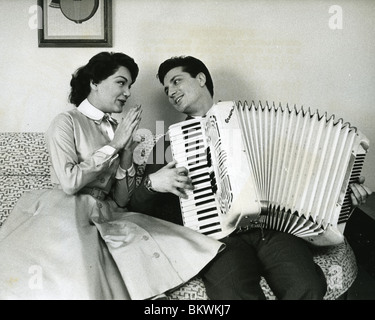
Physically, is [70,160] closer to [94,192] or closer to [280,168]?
[94,192]

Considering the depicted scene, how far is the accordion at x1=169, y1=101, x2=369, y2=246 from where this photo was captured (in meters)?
1.45

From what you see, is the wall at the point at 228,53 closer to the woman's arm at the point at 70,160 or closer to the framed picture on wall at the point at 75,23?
the framed picture on wall at the point at 75,23

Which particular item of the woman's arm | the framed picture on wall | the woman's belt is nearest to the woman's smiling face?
the woman's arm

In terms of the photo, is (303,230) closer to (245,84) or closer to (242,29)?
(245,84)

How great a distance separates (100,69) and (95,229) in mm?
734

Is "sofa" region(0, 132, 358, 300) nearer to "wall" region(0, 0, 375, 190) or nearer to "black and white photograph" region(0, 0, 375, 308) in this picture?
"black and white photograph" region(0, 0, 375, 308)

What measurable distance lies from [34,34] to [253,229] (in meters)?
1.56

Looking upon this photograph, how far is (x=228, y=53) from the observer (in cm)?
234

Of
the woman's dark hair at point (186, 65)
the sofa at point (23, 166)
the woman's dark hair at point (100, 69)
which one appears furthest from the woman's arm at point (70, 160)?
the woman's dark hair at point (186, 65)

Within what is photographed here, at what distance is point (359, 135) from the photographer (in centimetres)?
154

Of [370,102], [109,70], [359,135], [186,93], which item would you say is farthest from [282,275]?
[370,102]

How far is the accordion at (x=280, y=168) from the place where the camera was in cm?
145

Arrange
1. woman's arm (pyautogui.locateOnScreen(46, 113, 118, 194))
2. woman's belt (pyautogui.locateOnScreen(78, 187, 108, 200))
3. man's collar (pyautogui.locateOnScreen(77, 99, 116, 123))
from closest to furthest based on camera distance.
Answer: woman's arm (pyautogui.locateOnScreen(46, 113, 118, 194)), woman's belt (pyautogui.locateOnScreen(78, 187, 108, 200)), man's collar (pyautogui.locateOnScreen(77, 99, 116, 123))

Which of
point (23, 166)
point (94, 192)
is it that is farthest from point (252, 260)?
point (23, 166)
